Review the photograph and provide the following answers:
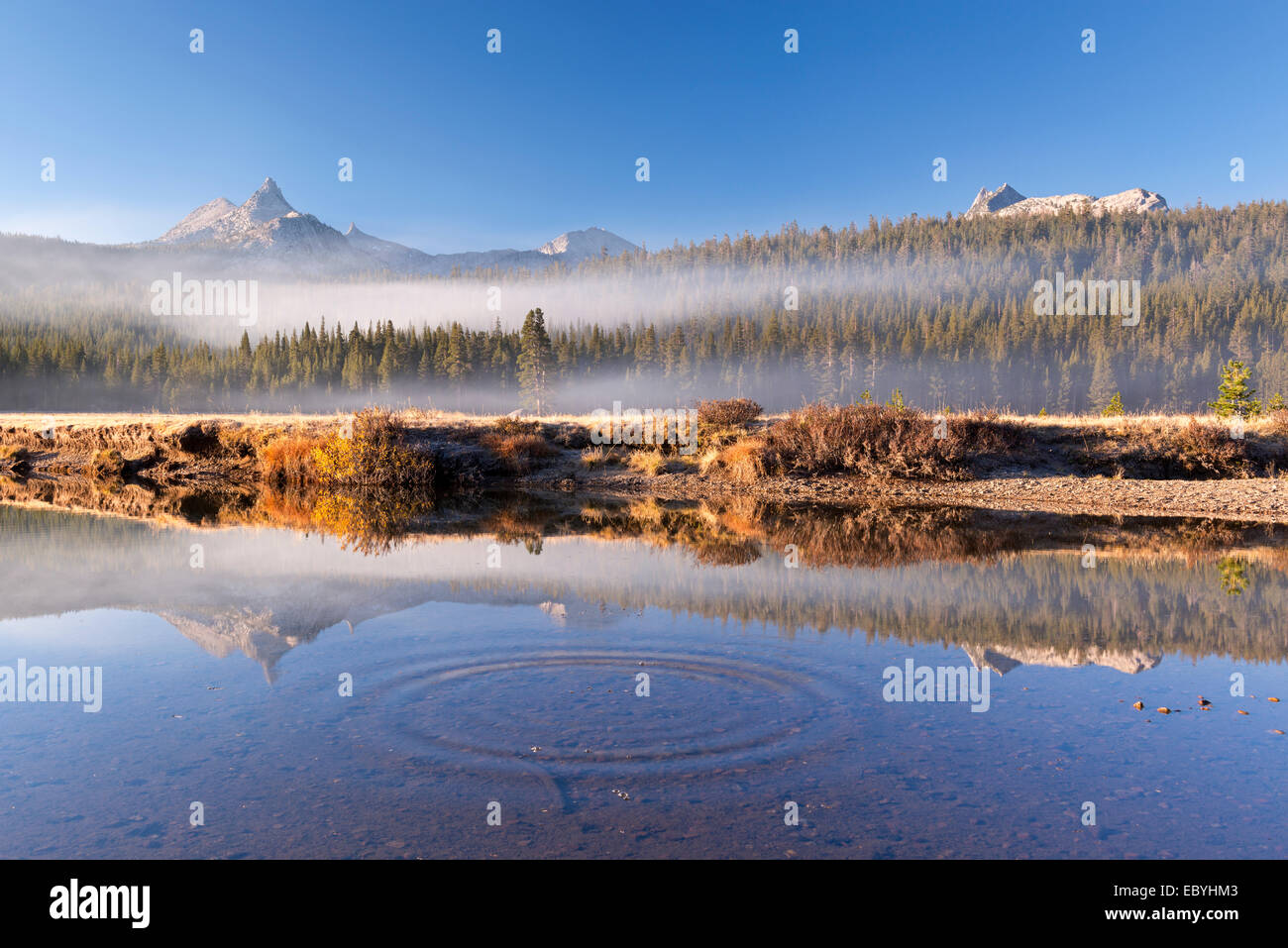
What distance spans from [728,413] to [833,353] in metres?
112

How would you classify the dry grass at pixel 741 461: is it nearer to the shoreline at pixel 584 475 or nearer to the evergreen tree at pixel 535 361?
the shoreline at pixel 584 475

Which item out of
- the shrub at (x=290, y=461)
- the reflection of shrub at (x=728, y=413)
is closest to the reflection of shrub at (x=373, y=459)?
the shrub at (x=290, y=461)

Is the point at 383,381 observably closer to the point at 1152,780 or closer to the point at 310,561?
the point at 310,561

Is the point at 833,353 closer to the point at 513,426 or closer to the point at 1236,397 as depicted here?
the point at 1236,397

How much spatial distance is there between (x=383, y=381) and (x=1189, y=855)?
11828 cm

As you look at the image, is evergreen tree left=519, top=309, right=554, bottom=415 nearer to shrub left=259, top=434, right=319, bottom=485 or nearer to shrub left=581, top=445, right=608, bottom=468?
shrub left=259, top=434, right=319, bottom=485

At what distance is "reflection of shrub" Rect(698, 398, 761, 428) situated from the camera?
32844mm

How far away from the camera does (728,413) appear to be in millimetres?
32906

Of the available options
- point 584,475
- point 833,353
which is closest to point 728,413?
point 584,475

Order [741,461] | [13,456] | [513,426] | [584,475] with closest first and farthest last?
[741,461] < [584,475] < [513,426] < [13,456]

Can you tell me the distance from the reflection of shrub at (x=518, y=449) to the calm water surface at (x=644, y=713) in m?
17.4

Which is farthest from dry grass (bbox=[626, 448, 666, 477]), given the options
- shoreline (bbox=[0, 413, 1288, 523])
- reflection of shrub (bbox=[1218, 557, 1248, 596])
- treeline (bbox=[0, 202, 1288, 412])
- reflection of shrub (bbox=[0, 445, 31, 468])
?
treeline (bbox=[0, 202, 1288, 412])

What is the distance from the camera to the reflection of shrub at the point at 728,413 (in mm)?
32844

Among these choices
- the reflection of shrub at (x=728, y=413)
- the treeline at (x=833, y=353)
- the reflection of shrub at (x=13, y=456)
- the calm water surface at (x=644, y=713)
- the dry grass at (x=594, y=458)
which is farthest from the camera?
the treeline at (x=833, y=353)
